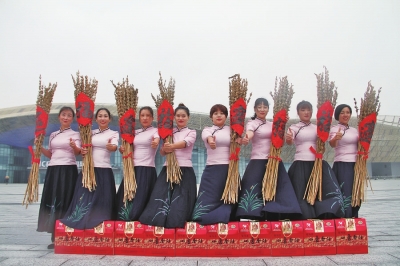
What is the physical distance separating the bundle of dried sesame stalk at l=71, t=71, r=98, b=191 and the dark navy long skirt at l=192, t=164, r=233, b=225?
1.20 metres

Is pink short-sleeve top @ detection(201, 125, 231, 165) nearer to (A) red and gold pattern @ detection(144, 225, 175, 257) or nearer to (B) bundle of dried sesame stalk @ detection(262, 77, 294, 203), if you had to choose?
(B) bundle of dried sesame stalk @ detection(262, 77, 294, 203)

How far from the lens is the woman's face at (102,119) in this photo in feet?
12.3

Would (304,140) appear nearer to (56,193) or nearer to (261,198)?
(261,198)

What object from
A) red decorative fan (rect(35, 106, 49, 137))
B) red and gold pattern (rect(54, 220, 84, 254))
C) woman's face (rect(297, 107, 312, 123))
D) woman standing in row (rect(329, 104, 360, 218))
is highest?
woman's face (rect(297, 107, 312, 123))

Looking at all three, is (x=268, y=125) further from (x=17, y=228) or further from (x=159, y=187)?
(x=17, y=228)

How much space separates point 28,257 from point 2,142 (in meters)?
42.7

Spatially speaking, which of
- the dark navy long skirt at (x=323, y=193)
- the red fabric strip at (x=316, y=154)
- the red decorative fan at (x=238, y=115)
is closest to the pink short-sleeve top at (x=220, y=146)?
the red decorative fan at (x=238, y=115)

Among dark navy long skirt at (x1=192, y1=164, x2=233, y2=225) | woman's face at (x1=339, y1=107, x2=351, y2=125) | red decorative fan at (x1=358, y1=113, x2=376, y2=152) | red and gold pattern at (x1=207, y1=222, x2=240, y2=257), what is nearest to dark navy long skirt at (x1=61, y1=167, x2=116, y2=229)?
dark navy long skirt at (x1=192, y1=164, x2=233, y2=225)

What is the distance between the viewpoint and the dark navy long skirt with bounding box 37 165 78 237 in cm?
371

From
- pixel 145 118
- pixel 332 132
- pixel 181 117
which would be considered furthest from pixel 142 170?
pixel 332 132

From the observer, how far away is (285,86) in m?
3.59

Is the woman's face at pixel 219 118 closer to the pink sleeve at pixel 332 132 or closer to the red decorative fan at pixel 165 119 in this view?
the red decorative fan at pixel 165 119

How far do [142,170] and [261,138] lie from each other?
139 centimetres

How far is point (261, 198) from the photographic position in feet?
11.5
